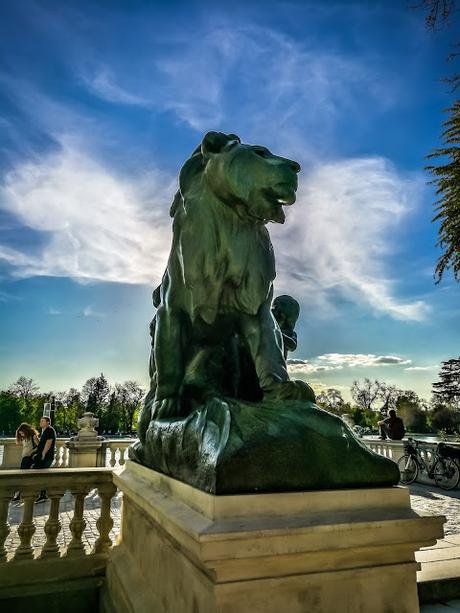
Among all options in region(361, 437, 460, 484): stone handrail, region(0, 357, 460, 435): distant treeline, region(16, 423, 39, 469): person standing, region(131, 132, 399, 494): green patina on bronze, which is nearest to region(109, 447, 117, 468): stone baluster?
region(16, 423, 39, 469): person standing

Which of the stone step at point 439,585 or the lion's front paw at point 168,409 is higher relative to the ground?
the lion's front paw at point 168,409

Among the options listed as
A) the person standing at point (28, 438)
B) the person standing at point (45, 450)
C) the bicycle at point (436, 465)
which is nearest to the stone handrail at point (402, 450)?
the bicycle at point (436, 465)

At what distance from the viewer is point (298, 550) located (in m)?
1.25

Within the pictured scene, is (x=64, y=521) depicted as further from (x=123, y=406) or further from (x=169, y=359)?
(x=123, y=406)

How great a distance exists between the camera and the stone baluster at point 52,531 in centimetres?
336

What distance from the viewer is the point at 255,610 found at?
124 cm

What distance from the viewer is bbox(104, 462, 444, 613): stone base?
1.22 meters

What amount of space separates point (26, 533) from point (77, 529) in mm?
379

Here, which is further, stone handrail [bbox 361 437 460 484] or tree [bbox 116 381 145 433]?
tree [bbox 116 381 145 433]

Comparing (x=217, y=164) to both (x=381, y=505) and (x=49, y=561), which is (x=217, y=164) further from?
(x=49, y=561)

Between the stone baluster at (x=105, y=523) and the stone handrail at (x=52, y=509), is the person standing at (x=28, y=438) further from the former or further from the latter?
the stone baluster at (x=105, y=523)

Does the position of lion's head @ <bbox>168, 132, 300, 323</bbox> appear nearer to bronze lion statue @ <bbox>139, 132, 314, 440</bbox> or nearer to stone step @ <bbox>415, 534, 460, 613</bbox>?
bronze lion statue @ <bbox>139, 132, 314, 440</bbox>

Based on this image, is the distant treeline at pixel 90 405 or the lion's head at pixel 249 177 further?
Answer: the distant treeline at pixel 90 405

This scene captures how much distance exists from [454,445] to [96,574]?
31.4 feet
